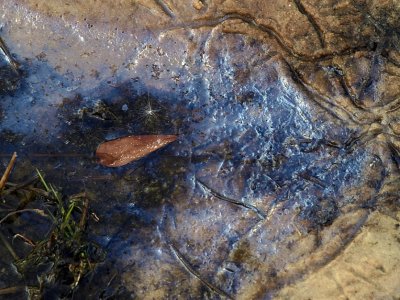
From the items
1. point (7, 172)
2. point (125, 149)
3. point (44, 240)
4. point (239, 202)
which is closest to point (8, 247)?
point (44, 240)

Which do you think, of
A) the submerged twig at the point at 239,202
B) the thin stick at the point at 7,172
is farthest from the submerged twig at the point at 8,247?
the submerged twig at the point at 239,202

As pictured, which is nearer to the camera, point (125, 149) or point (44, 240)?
point (44, 240)

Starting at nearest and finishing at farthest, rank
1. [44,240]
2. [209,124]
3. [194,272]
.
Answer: [44,240], [194,272], [209,124]

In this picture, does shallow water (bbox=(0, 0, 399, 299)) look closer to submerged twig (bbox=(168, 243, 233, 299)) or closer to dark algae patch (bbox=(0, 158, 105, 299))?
submerged twig (bbox=(168, 243, 233, 299))

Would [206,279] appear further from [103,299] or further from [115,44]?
[115,44]

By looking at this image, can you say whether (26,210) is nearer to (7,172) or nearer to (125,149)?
(7,172)

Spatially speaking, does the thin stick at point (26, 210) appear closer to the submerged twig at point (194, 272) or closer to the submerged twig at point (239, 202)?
the submerged twig at point (194, 272)
